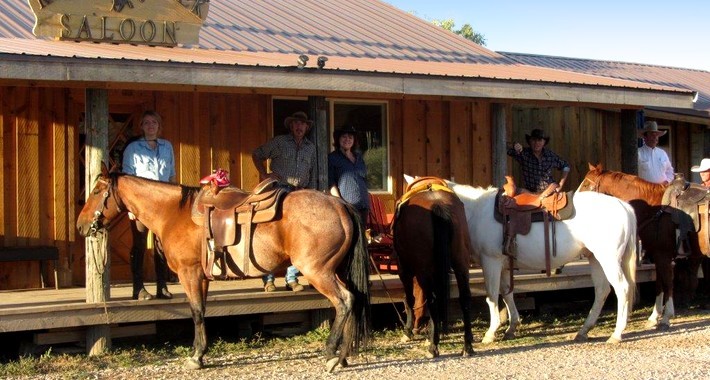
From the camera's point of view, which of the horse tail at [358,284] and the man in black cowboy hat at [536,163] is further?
the man in black cowboy hat at [536,163]

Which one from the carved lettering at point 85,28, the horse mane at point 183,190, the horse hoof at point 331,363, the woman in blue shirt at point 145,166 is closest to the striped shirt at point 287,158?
the woman in blue shirt at point 145,166

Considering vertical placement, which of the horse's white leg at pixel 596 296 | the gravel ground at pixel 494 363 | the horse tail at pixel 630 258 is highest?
the horse tail at pixel 630 258

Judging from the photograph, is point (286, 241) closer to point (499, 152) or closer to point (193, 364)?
point (193, 364)

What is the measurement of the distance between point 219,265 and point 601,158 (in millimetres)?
8849

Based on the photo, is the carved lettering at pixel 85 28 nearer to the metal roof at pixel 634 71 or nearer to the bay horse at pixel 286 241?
the bay horse at pixel 286 241

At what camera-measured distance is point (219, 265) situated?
7.96m

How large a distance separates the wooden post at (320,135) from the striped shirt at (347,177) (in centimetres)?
53

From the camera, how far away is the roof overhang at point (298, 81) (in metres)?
7.85

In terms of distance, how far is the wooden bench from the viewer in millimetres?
9719

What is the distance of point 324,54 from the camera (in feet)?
37.3

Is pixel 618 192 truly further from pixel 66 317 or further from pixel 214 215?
pixel 66 317

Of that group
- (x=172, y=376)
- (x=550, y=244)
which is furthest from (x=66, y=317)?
(x=550, y=244)

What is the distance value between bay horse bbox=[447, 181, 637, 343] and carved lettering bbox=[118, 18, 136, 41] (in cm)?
346

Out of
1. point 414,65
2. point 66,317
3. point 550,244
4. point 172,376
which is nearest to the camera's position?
point 172,376
